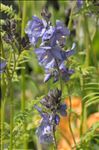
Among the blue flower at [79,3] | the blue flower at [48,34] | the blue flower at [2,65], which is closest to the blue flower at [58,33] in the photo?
the blue flower at [48,34]

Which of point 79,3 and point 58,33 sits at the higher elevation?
point 79,3

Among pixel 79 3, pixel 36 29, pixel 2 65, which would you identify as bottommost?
pixel 2 65

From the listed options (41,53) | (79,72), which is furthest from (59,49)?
(79,72)

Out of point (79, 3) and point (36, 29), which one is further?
point (79, 3)

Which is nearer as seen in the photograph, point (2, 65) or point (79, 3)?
point (2, 65)

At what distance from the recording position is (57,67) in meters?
2.02

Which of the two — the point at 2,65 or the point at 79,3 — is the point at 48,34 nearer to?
the point at 2,65

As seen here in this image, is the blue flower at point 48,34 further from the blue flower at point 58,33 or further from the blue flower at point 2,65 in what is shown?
the blue flower at point 2,65

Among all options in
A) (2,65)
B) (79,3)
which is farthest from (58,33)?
(79,3)

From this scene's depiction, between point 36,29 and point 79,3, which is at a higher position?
point 79,3

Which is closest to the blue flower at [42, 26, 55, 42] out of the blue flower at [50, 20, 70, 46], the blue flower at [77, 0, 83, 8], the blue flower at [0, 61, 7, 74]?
the blue flower at [50, 20, 70, 46]

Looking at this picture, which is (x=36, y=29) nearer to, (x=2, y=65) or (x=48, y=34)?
(x=48, y=34)

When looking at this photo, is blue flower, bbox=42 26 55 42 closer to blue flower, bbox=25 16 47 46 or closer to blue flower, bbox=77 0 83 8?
blue flower, bbox=25 16 47 46

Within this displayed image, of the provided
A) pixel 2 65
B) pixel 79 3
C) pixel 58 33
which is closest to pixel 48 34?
pixel 58 33
